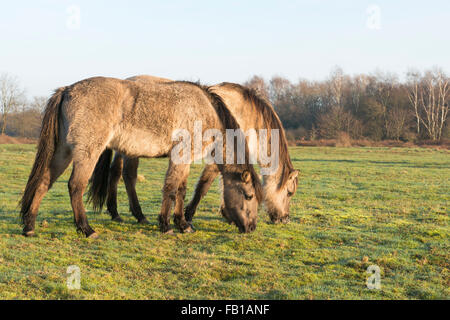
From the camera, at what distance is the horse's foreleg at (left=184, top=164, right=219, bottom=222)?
8.28 m

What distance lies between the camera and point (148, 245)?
680 centimetres

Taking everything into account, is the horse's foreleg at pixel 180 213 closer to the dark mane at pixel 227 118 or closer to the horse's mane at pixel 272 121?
the dark mane at pixel 227 118

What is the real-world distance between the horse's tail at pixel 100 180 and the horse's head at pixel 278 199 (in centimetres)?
330

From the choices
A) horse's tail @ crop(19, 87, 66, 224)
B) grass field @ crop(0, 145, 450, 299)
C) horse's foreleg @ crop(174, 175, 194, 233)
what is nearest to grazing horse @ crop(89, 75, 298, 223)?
grass field @ crop(0, 145, 450, 299)

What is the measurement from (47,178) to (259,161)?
414 centimetres

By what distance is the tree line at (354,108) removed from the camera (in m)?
49.8

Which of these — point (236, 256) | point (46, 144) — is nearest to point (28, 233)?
point (46, 144)

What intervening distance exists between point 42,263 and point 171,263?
175 centimetres

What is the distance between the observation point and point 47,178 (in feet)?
23.2

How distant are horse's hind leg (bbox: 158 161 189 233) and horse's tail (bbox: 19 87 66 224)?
2002 mm

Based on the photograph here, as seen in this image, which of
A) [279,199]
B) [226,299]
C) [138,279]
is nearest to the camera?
[226,299]

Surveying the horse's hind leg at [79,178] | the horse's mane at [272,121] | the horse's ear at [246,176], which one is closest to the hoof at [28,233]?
the horse's hind leg at [79,178]

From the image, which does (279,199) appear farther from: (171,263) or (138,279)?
(138,279)
